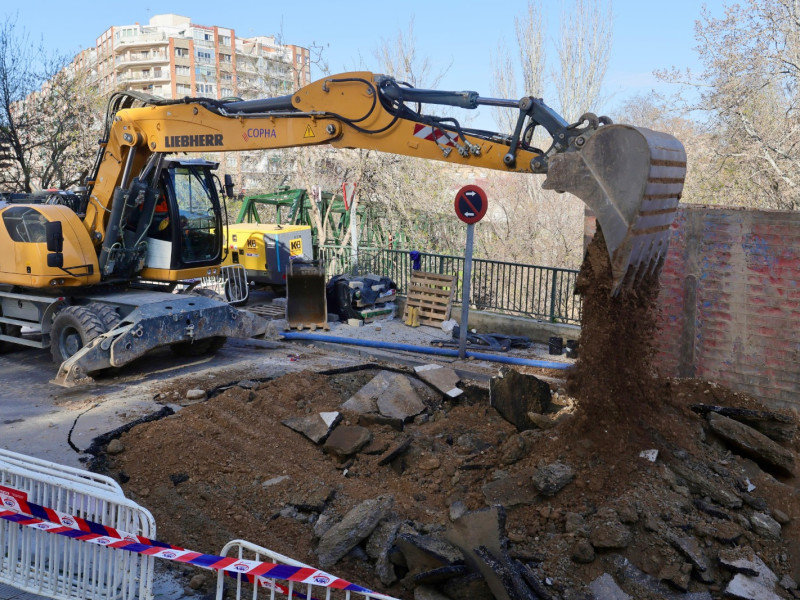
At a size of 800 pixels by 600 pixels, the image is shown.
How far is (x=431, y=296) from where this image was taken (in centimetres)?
1273

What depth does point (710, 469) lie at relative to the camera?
5656 mm

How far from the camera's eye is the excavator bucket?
15.9 ft

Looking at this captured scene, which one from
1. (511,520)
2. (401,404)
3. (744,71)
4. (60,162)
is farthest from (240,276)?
(744,71)

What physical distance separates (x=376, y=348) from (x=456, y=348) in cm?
128

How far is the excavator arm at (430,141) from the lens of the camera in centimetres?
494

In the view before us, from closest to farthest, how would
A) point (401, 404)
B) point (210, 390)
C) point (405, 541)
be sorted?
1. point (405, 541)
2. point (401, 404)
3. point (210, 390)

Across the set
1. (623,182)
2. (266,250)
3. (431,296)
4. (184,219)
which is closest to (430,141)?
(623,182)

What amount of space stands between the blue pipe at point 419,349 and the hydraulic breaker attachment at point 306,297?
0.54 meters

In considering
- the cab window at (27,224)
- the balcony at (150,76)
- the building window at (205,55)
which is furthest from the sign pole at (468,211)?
the balcony at (150,76)

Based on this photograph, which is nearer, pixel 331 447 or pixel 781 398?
pixel 331 447

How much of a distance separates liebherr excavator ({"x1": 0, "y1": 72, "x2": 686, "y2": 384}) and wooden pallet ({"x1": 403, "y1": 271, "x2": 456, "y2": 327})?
136 inches

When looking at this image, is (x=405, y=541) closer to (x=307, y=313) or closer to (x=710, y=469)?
(x=710, y=469)

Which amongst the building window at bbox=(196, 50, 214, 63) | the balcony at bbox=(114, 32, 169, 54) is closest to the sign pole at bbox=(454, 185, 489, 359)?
the building window at bbox=(196, 50, 214, 63)

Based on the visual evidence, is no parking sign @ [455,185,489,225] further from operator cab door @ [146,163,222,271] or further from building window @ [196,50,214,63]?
building window @ [196,50,214,63]
